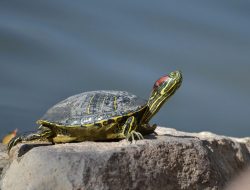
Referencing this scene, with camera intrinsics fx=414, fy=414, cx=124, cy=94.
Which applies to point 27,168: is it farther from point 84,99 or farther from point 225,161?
point 225,161

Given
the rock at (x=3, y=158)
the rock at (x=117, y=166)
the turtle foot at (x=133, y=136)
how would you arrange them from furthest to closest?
the rock at (x=3, y=158)
the turtle foot at (x=133, y=136)
the rock at (x=117, y=166)

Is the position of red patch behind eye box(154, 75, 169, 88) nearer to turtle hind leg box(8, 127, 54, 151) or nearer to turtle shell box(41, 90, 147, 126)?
turtle shell box(41, 90, 147, 126)

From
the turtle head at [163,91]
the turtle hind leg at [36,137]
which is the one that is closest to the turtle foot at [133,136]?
the turtle head at [163,91]

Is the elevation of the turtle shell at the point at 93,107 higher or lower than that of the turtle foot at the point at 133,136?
higher

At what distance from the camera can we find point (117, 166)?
3766 millimetres

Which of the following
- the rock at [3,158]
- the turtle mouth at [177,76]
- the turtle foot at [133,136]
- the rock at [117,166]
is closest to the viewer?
the rock at [117,166]

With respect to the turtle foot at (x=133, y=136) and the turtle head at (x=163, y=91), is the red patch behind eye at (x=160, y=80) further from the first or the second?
the turtle foot at (x=133, y=136)

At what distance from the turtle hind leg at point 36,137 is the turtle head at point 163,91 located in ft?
3.64

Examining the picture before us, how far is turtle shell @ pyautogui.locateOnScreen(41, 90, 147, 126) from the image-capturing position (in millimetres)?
4328

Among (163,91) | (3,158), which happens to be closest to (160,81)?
(163,91)

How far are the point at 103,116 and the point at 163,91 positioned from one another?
86 centimetres

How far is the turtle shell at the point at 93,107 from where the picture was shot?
4.33m

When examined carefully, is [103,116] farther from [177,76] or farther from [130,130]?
[177,76]

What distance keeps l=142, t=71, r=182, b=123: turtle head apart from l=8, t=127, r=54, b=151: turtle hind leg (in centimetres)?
111
